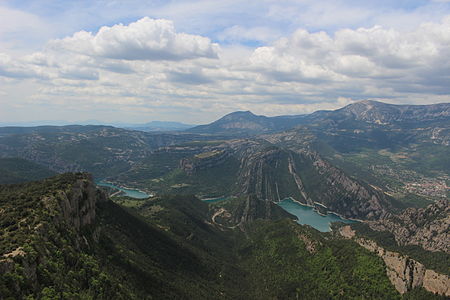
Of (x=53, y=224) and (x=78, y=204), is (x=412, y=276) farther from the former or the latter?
(x=53, y=224)

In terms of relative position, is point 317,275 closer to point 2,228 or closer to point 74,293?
point 74,293

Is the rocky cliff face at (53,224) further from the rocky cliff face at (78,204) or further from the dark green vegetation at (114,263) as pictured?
the dark green vegetation at (114,263)

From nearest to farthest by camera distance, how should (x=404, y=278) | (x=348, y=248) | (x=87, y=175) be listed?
(x=87, y=175) → (x=404, y=278) → (x=348, y=248)

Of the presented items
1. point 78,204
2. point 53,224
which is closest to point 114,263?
point 78,204

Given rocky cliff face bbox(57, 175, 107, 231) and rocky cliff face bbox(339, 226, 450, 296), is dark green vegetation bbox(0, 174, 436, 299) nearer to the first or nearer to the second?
rocky cliff face bbox(57, 175, 107, 231)

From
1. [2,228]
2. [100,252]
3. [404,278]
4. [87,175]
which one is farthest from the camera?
[404,278]

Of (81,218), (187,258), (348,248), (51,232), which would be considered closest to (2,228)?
(51,232)

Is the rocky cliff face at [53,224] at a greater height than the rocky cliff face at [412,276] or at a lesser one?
greater

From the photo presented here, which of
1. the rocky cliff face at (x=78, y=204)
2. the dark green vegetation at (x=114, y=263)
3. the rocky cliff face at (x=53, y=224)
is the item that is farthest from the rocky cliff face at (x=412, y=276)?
the rocky cliff face at (x=78, y=204)

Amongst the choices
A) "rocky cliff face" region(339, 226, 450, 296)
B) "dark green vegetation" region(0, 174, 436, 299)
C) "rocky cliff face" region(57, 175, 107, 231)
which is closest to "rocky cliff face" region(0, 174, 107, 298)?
"rocky cliff face" region(57, 175, 107, 231)
